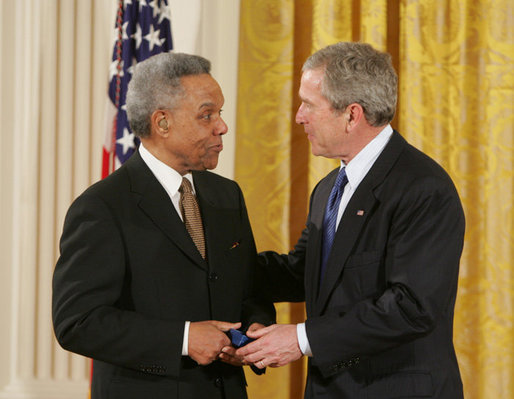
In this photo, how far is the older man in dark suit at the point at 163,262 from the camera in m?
2.04

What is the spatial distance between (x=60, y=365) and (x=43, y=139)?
1343 millimetres

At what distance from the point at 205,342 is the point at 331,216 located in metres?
0.64

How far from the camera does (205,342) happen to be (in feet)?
6.75

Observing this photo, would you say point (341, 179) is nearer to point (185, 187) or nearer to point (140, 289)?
point (185, 187)

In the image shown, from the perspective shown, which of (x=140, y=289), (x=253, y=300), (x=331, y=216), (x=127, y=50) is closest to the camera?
(x=140, y=289)

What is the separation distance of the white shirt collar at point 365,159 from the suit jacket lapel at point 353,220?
66 mm

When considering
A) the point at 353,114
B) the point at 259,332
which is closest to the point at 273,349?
the point at 259,332

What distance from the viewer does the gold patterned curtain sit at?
12.2ft

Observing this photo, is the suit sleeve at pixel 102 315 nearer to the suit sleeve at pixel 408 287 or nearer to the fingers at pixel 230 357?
the fingers at pixel 230 357

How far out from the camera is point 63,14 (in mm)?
4016

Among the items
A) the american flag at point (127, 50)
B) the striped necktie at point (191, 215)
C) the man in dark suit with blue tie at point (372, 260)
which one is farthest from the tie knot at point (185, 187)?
the american flag at point (127, 50)

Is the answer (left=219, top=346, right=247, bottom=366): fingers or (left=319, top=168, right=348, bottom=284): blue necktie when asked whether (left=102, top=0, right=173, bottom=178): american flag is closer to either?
(left=319, top=168, right=348, bottom=284): blue necktie

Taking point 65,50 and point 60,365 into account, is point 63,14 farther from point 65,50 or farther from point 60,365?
point 60,365

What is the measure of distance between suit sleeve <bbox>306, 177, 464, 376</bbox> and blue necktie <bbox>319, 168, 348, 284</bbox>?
0.24 metres
